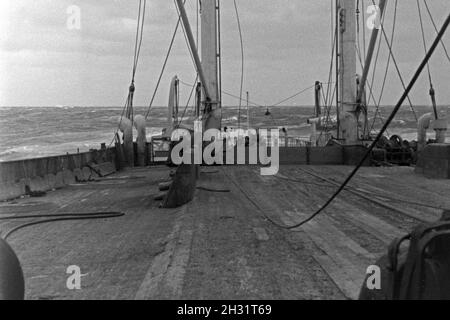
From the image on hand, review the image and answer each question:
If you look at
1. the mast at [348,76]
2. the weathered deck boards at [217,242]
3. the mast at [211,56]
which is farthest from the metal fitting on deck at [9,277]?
the mast at [348,76]

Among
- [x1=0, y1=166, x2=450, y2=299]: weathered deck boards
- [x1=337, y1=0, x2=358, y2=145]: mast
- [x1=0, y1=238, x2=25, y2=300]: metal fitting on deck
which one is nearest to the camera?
[x1=0, y1=238, x2=25, y2=300]: metal fitting on deck

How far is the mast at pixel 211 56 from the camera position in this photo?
65.6 ft

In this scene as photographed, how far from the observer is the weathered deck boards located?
570 cm

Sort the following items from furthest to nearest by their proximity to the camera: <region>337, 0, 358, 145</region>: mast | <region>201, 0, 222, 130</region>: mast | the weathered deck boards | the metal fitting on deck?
<region>337, 0, 358, 145</region>: mast, <region>201, 0, 222, 130</region>: mast, the weathered deck boards, the metal fitting on deck

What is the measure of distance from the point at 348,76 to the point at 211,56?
19.8ft

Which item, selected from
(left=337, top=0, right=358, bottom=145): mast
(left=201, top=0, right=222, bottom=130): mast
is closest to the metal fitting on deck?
(left=201, top=0, right=222, bottom=130): mast

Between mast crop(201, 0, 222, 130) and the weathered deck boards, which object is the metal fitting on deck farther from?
mast crop(201, 0, 222, 130)

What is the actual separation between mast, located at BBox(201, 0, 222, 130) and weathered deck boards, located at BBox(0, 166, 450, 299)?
611cm

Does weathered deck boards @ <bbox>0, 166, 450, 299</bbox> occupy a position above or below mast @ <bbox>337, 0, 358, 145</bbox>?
below

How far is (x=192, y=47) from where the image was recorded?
1409 cm

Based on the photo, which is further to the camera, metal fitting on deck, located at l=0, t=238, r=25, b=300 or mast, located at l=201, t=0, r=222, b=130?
mast, located at l=201, t=0, r=222, b=130
